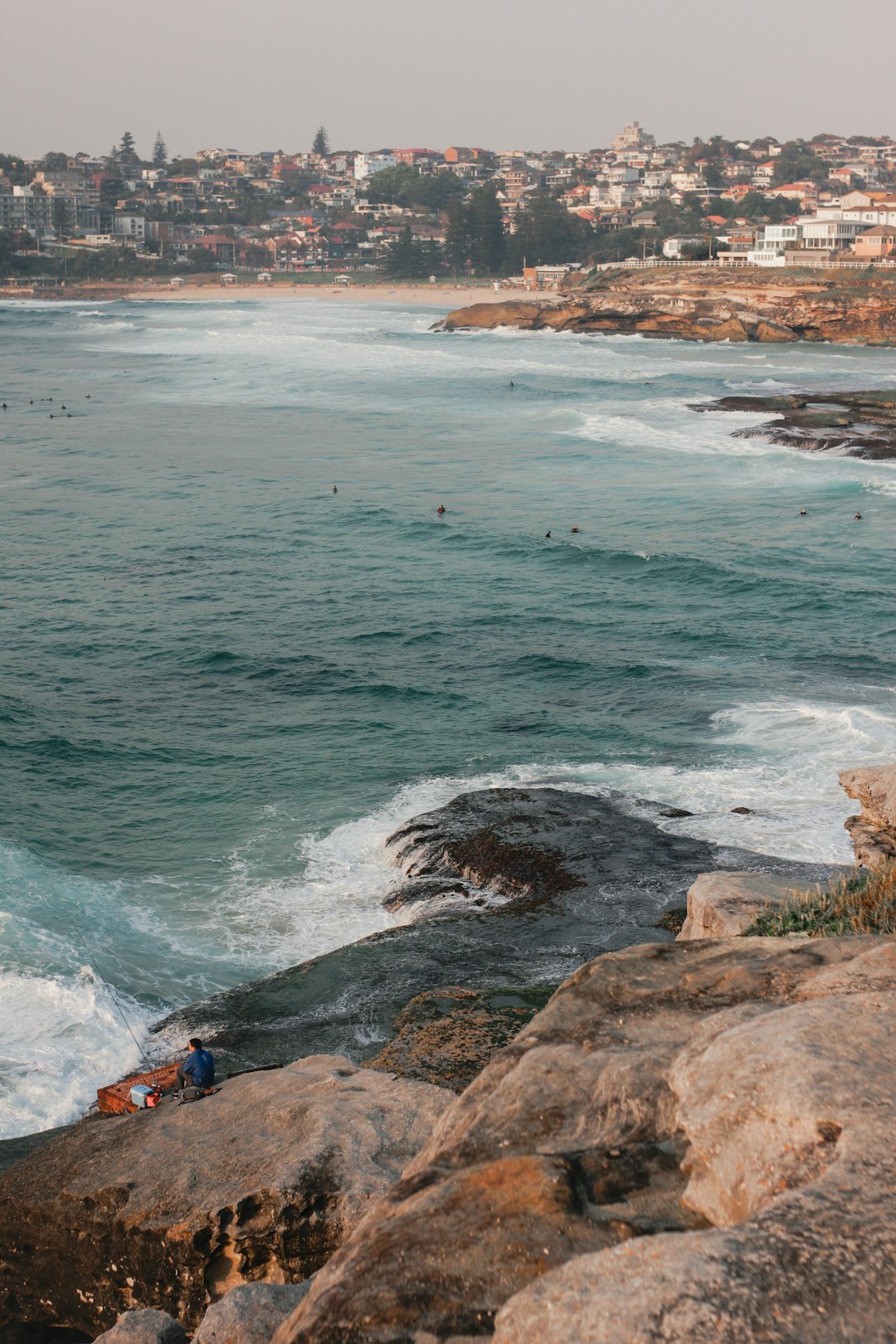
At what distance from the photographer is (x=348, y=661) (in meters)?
30.8

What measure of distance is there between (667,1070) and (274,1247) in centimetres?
384

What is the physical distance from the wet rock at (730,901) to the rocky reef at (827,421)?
4636cm

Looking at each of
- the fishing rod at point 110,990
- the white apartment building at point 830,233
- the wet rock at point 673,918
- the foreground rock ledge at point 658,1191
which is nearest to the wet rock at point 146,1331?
the foreground rock ledge at point 658,1191

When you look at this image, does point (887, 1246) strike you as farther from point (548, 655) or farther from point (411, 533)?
point (411, 533)

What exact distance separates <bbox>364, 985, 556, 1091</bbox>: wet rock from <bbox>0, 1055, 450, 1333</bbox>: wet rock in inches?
60.0

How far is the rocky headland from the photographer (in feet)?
17.8

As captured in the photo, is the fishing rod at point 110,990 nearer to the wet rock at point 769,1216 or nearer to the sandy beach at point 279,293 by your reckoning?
the wet rock at point 769,1216

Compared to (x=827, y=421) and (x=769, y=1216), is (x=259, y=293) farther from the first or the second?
(x=769, y=1216)

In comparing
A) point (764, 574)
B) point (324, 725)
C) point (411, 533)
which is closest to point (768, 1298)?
point (324, 725)

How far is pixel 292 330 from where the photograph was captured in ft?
403

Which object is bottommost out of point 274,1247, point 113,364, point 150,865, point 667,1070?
point 150,865

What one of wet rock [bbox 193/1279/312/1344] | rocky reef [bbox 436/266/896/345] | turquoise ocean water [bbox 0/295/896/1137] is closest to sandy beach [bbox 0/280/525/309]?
rocky reef [bbox 436/266/896/345]

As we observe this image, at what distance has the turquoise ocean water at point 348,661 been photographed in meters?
19.4

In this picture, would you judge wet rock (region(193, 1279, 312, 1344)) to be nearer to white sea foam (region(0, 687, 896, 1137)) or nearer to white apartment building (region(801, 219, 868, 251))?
white sea foam (region(0, 687, 896, 1137))
